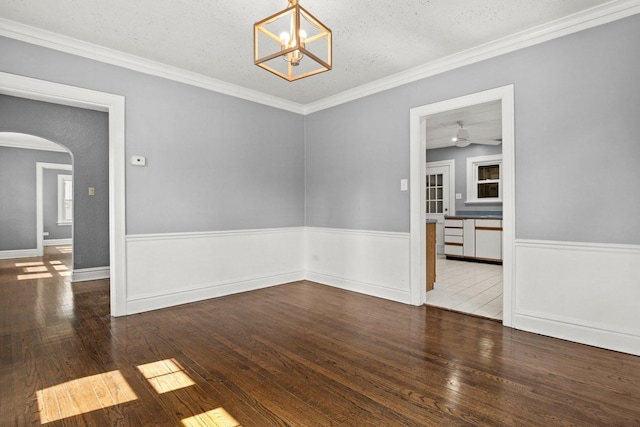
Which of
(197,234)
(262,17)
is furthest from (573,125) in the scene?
(197,234)

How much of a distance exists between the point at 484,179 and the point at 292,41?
21.3 feet

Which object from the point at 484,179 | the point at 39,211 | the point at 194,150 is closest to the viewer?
the point at 194,150

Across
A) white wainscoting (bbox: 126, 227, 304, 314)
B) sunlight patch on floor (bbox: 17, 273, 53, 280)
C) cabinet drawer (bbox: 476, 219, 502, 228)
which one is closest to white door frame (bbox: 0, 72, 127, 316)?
white wainscoting (bbox: 126, 227, 304, 314)

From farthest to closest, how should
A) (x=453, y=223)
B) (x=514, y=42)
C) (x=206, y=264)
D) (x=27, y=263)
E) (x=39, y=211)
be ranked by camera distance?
(x=39, y=211)
(x=453, y=223)
(x=27, y=263)
(x=206, y=264)
(x=514, y=42)

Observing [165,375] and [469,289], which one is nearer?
[165,375]

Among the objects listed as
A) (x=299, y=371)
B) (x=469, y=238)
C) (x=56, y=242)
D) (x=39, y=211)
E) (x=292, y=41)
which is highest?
(x=292, y=41)

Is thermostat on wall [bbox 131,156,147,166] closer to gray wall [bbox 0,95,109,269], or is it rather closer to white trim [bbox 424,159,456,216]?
gray wall [bbox 0,95,109,269]

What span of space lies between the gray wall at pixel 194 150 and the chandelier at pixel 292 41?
1061mm

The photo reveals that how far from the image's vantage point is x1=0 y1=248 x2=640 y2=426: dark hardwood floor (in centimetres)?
176

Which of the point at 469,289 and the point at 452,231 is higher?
the point at 452,231

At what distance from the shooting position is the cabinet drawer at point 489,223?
644cm

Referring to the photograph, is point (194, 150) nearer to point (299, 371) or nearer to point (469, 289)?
point (299, 371)

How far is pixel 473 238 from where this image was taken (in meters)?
6.76

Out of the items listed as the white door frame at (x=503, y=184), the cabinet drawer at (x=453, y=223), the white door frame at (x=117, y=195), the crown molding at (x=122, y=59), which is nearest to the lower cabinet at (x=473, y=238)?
the cabinet drawer at (x=453, y=223)
